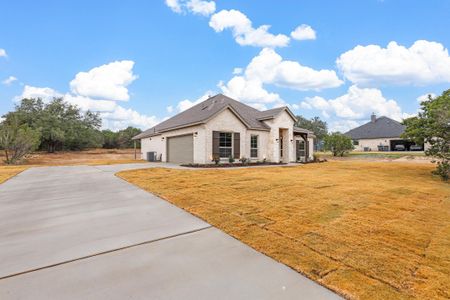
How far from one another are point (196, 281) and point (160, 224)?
6.12 ft

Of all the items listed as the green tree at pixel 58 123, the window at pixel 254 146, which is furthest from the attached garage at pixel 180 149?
the green tree at pixel 58 123

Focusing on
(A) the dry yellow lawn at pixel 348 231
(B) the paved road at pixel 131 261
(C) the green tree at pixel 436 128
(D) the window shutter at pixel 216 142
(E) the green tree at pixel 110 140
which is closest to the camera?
(B) the paved road at pixel 131 261

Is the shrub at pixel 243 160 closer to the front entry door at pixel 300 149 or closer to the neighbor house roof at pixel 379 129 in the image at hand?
the front entry door at pixel 300 149

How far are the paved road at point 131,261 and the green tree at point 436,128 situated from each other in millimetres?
11481

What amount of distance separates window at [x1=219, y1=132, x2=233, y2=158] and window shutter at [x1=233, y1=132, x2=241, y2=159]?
0.69 ft

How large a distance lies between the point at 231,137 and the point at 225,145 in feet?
2.35

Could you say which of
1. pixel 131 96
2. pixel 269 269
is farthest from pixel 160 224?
pixel 131 96

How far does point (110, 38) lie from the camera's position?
15609 mm

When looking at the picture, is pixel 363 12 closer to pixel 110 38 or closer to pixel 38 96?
pixel 110 38

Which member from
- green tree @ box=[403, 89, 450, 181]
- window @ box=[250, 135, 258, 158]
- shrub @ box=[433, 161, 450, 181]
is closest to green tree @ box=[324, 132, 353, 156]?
window @ box=[250, 135, 258, 158]

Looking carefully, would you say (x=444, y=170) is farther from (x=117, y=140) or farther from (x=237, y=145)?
(x=117, y=140)

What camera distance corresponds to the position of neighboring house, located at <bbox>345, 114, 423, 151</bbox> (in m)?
36.5

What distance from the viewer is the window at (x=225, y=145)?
15.9 meters

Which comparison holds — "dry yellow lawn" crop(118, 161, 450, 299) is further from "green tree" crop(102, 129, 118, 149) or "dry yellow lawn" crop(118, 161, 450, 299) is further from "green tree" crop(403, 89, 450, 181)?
"green tree" crop(102, 129, 118, 149)
